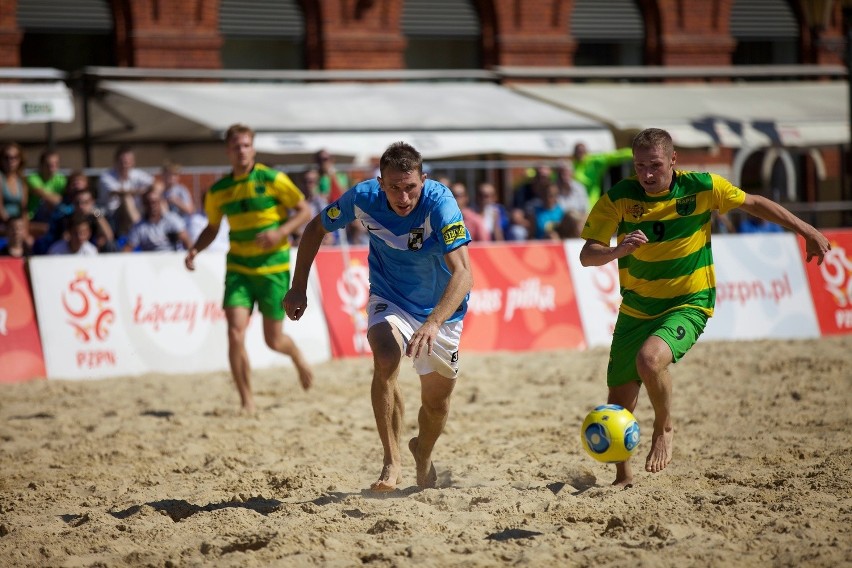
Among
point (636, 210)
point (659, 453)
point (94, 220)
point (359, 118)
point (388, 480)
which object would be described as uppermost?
point (359, 118)

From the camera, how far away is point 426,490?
21.4 ft

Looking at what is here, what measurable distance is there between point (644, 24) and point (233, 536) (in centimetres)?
1996

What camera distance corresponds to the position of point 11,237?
39.7 feet

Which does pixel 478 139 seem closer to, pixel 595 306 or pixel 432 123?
pixel 432 123

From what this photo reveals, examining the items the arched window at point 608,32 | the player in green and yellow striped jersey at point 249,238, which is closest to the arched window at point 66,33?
the arched window at point 608,32

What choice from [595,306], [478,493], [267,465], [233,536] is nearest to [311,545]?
[233,536]

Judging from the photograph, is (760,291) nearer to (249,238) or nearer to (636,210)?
(249,238)

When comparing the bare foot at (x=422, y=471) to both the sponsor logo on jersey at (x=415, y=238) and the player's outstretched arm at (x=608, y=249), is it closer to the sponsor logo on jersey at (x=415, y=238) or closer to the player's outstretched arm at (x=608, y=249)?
the sponsor logo on jersey at (x=415, y=238)

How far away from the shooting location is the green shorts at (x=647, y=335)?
6320mm

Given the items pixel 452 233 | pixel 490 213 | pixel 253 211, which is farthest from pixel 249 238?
pixel 490 213

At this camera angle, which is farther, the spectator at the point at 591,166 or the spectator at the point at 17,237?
the spectator at the point at 591,166

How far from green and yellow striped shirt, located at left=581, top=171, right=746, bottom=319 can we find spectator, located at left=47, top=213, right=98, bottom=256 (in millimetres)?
7104

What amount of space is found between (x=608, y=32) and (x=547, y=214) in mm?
9703

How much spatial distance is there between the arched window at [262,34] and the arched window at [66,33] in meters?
1.98
